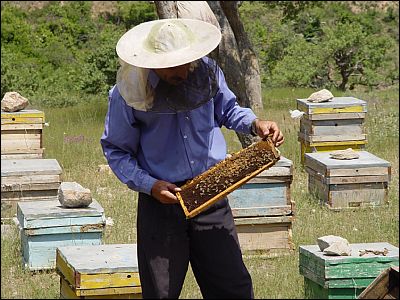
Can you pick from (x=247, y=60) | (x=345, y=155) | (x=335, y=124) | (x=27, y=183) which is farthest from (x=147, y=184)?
(x=247, y=60)

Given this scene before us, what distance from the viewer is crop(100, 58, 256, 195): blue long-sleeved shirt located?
3178mm

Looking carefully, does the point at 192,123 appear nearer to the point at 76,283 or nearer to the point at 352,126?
the point at 76,283

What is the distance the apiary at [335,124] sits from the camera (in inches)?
312

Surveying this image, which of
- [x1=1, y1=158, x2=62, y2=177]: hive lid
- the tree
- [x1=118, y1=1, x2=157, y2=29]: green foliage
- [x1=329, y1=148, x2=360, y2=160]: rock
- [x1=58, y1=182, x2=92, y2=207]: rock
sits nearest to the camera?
[x1=58, y1=182, x2=92, y2=207]: rock

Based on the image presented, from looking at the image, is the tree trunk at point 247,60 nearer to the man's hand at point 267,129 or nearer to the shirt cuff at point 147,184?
the man's hand at point 267,129

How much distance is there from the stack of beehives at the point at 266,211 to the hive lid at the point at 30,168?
145 centimetres

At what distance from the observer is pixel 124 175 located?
3174 mm

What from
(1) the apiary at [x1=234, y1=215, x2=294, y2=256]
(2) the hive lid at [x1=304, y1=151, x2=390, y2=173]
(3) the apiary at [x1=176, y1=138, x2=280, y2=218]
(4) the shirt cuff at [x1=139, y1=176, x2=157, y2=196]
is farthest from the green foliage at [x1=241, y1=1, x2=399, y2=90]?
(4) the shirt cuff at [x1=139, y1=176, x2=157, y2=196]

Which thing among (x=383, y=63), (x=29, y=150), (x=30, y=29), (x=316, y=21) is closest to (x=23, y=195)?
(x=29, y=150)

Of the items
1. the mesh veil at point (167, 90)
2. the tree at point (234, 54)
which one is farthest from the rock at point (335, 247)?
the tree at point (234, 54)

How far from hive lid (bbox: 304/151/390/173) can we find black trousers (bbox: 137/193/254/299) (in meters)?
3.64

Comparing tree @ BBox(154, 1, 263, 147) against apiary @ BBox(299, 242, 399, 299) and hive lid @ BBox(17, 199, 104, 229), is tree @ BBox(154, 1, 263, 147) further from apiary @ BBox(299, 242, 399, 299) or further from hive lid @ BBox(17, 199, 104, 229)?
apiary @ BBox(299, 242, 399, 299)

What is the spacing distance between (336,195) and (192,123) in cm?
391

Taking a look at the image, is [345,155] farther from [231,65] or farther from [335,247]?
[231,65]
